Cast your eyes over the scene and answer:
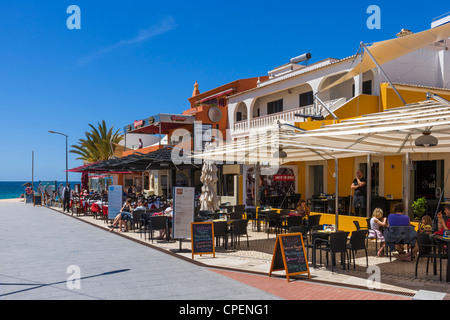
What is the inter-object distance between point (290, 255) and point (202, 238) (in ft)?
9.90

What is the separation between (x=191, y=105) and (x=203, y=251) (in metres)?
31.4

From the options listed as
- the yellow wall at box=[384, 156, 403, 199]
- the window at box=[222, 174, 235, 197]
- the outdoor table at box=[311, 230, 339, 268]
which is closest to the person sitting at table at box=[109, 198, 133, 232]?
the outdoor table at box=[311, 230, 339, 268]

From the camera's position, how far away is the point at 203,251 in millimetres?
10180

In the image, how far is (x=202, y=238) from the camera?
33.7 feet

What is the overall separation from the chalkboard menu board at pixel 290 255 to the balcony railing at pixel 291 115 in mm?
11262

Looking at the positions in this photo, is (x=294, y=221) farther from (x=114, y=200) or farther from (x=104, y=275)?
(x=114, y=200)

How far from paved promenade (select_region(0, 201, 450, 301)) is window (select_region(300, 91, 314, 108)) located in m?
13.6

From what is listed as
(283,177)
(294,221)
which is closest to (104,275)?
(294,221)

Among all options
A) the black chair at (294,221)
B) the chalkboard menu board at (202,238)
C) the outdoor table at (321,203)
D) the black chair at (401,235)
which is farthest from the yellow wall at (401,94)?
the chalkboard menu board at (202,238)

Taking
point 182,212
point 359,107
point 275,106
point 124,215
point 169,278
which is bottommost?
point 169,278

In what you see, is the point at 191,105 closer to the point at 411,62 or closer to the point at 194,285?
the point at 411,62

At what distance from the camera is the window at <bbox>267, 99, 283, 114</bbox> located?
86.8 ft

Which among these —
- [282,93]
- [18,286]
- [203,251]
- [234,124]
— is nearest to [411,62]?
[282,93]

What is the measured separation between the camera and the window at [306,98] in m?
23.8
